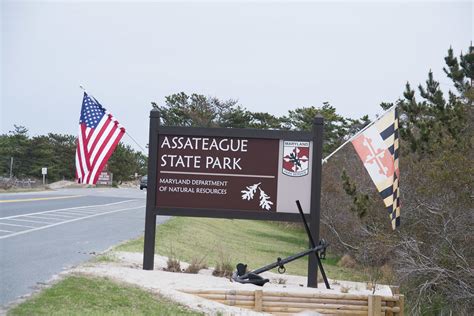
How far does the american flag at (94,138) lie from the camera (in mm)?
13234

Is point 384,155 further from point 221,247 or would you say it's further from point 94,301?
point 221,247

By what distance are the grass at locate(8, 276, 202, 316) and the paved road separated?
0.43 meters

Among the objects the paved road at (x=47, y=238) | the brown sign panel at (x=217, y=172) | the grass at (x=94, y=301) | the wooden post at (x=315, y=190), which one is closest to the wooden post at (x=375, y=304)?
the wooden post at (x=315, y=190)

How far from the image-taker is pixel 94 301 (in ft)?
28.4

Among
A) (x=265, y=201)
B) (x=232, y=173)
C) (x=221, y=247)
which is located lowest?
(x=221, y=247)

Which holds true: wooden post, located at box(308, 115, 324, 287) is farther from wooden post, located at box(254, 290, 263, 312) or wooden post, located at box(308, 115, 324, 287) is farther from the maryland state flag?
wooden post, located at box(254, 290, 263, 312)

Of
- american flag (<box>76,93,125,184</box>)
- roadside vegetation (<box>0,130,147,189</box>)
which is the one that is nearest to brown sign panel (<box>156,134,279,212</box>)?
american flag (<box>76,93,125,184</box>)

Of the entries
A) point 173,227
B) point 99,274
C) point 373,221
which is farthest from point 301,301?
point 173,227

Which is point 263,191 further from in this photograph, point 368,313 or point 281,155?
point 368,313

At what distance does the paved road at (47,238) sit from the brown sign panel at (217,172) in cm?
230

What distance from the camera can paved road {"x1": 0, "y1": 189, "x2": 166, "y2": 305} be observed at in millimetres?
10178

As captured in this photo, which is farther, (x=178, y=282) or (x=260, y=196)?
(x=260, y=196)

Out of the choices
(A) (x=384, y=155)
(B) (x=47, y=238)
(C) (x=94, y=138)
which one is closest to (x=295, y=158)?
(A) (x=384, y=155)

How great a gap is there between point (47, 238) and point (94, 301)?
24.1 feet
